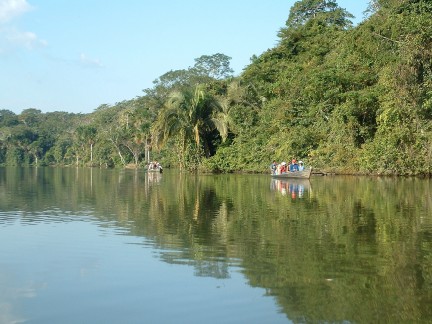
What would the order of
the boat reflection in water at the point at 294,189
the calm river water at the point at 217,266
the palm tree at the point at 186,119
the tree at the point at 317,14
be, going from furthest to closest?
1. the tree at the point at 317,14
2. the palm tree at the point at 186,119
3. the boat reflection in water at the point at 294,189
4. the calm river water at the point at 217,266

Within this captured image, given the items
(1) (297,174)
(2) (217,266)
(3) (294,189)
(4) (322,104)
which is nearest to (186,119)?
(4) (322,104)

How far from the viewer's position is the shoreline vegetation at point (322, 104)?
2839 cm

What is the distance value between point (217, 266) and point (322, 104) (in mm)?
29617

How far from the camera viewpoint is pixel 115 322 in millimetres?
4633

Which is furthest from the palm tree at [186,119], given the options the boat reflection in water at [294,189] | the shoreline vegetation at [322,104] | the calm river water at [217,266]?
the calm river water at [217,266]

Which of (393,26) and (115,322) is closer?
(115,322)

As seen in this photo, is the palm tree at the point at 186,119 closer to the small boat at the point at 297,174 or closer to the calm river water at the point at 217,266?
the small boat at the point at 297,174

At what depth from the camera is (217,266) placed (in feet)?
22.0

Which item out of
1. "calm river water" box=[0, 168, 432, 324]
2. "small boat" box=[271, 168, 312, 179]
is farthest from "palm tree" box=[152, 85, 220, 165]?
A: "calm river water" box=[0, 168, 432, 324]

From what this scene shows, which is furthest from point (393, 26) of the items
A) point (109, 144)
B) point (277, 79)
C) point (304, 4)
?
point (109, 144)

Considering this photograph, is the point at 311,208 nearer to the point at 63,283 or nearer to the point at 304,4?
the point at 63,283

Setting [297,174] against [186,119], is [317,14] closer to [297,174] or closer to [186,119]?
[186,119]

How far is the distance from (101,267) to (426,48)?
80.6ft

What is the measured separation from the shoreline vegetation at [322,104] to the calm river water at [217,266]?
17229 millimetres
